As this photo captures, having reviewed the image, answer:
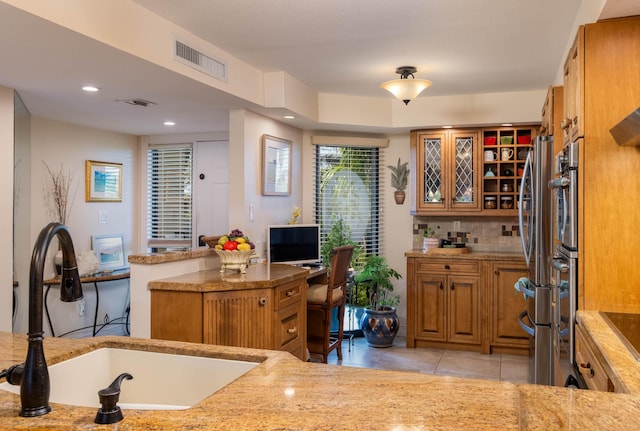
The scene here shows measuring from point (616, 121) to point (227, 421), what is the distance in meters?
2.09

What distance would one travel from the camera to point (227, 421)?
104 centimetres

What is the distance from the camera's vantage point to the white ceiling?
279cm

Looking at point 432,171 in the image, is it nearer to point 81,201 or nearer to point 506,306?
point 506,306

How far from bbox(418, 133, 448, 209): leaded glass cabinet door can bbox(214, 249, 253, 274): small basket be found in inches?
88.3

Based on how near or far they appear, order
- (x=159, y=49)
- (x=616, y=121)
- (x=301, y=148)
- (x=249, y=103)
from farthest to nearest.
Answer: (x=301, y=148) → (x=249, y=103) → (x=159, y=49) → (x=616, y=121)

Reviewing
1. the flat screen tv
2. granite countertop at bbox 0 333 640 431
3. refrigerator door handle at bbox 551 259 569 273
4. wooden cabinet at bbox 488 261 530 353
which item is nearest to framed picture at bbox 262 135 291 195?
the flat screen tv

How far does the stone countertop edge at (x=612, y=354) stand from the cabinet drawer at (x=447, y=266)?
108 inches

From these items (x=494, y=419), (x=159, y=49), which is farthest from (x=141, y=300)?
(x=494, y=419)

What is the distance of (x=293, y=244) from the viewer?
4789 mm

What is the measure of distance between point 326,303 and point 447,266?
134cm

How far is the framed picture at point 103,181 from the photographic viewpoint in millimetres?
5219

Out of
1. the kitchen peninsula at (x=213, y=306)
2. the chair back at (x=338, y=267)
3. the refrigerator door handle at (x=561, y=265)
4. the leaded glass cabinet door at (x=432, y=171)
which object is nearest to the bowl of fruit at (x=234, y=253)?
the kitchen peninsula at (x=213, y=306)

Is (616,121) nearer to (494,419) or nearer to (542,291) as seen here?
(542,291)

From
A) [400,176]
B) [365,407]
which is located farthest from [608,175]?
[400,176]
